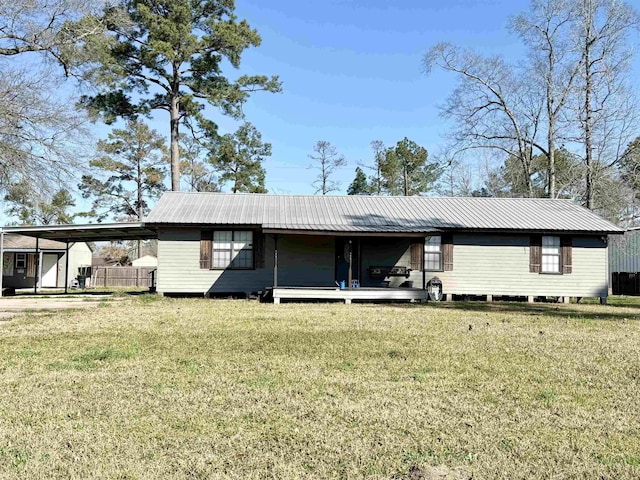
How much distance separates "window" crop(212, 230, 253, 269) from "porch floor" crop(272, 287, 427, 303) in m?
2.26

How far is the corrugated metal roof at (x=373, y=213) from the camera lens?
17.2 metres

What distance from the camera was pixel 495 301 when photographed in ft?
58.4

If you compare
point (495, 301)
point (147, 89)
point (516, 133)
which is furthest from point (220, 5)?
point (495, 301)

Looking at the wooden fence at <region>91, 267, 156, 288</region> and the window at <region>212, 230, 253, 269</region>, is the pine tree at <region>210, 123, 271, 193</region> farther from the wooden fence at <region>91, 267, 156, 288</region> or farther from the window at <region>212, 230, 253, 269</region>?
the window at <region>212, 230, 253, 269</region>

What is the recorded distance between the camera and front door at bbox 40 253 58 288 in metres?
31.8

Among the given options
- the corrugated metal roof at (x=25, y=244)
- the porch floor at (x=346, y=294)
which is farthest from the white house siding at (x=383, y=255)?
the corrugated metal roof at (x=25, y=244)

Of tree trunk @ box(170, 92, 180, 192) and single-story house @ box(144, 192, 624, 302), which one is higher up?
tree trunk @ box(170, 92, 180, 192)

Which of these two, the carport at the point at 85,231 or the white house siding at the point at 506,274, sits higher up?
the carport at the point at 85,231

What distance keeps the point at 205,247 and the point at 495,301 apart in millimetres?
9732

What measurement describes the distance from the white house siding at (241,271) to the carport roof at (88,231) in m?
1.34

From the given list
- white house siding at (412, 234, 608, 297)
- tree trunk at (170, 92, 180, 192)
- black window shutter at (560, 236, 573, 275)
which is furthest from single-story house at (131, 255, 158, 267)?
black window shutter at (560, 236, 573, 275)

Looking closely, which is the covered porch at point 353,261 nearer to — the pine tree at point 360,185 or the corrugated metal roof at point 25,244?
the corrugated metal roof at point 25,244

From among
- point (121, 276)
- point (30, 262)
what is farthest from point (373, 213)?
point (30, 262)

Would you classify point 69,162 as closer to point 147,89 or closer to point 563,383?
point 147,89
